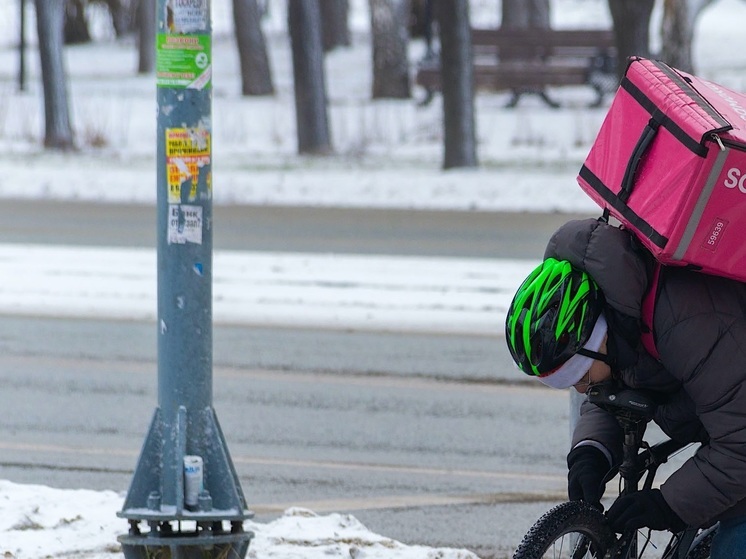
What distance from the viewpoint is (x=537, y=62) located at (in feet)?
96.1

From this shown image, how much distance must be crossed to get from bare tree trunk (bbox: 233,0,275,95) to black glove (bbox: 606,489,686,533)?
28.4 metres

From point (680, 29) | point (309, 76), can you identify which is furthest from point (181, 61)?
point (680, 29)

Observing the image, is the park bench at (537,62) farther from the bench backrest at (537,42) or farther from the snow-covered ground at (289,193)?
the snow-covered ground at (289,193)

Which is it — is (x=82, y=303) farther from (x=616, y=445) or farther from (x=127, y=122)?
(x=127, y=122)

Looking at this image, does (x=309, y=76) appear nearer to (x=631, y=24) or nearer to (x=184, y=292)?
(x=631, y=24)

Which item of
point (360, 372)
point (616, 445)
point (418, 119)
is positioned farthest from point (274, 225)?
point (418, 119)

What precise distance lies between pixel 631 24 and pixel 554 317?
16.6 m

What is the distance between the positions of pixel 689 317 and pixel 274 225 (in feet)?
37.7

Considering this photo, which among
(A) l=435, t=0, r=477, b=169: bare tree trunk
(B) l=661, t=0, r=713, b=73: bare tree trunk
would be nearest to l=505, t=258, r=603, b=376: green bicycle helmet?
(A) l=435, t=0, r=477, b=169: bare tree trunk

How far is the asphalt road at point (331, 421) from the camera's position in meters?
5.57

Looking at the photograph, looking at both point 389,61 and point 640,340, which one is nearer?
point 640,340

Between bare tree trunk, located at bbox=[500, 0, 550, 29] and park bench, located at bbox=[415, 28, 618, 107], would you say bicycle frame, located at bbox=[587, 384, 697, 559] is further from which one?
bare tree trunk, located at bbox=[500, 0, 550, 29]

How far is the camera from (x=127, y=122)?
27.2 metres

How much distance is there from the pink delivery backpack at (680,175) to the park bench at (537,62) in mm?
23675
